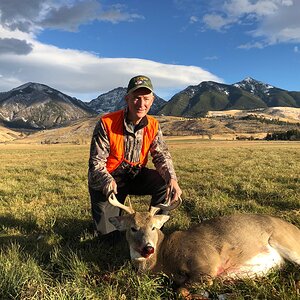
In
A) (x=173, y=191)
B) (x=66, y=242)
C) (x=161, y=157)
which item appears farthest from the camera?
(x=161, y=157)

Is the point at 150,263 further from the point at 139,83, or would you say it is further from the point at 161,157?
the point at 139,83

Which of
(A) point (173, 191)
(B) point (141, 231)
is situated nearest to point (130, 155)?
(A) point (173, 191)

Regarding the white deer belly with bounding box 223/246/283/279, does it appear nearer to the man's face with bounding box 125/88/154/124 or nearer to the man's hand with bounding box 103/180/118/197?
the man's hand with bounding box 103/180/118/197

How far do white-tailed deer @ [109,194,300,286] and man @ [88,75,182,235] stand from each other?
44.7 inches

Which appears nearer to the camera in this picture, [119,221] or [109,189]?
[119,221]

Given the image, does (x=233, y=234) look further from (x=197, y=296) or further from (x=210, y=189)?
(x=210, y=189)

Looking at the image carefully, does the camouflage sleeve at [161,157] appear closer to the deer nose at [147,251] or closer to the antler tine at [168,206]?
the antler tine at [168,206]

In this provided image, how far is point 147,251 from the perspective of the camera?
17.0 ft

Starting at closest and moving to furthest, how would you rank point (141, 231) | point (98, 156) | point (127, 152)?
point (141, 231)
point (98, 156)
point (127, 152)

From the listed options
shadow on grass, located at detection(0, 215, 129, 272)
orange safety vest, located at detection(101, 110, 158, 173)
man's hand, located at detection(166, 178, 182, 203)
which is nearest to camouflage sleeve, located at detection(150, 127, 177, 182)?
orange safety vest, located at detection(101, 110, 158, 173)

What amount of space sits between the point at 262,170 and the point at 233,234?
35.2ft

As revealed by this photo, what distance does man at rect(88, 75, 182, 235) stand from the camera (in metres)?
6.92

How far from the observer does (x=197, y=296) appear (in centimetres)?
450

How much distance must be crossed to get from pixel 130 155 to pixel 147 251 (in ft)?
8.18
